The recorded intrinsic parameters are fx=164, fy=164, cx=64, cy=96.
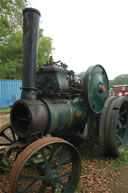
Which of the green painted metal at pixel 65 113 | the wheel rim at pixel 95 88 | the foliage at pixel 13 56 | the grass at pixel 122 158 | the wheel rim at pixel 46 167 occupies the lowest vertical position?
the grass at pixel 122 158

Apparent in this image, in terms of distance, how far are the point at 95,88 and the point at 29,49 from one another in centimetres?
150

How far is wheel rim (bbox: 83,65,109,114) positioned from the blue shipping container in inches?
365

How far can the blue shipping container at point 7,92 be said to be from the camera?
11.2 meters

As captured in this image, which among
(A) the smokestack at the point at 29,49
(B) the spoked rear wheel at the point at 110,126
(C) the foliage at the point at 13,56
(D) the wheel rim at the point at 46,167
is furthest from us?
(C) the foliage at the point at 13,56

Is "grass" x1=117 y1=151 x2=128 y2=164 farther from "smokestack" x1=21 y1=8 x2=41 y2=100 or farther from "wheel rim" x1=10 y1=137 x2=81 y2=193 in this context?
"smokestack" x1=21 y1=8 x2=41 y2=100

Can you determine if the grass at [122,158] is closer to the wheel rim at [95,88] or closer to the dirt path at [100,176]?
the dirt path at [100,176]

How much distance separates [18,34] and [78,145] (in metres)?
17.9

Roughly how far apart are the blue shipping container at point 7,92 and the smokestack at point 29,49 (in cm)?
974

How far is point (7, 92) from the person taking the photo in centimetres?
1155

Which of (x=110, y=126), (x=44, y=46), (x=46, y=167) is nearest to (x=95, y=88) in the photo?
(x=110, y=126)

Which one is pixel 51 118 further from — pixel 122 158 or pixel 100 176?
pixel 122 158

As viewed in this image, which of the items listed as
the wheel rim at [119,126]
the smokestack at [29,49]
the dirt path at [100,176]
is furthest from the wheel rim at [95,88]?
the smokestack at [29,49]

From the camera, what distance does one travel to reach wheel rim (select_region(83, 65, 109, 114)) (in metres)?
2.90

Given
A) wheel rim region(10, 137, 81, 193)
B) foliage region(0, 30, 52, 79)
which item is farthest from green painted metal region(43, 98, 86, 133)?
foliage region(0, 30, 52, 79)
